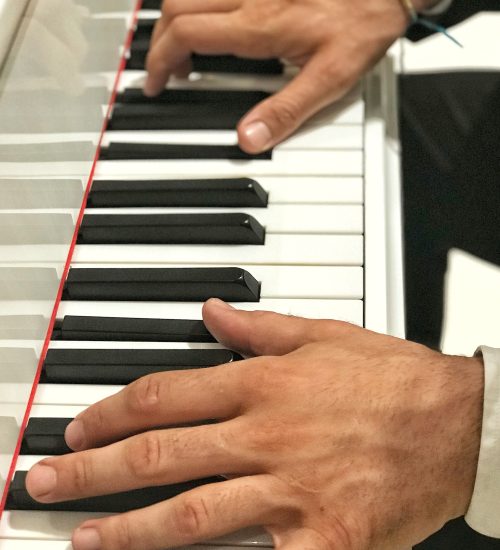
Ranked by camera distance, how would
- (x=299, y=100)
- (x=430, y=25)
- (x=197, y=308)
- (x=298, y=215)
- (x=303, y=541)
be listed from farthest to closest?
(x=430, y=25), (x=299, y=100), (x=298, y=215), (x=197, y=308), (x=303, y=541)

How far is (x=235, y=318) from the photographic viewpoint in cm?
104

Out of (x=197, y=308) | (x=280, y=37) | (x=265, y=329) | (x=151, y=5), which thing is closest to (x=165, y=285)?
(x=197, y=308)

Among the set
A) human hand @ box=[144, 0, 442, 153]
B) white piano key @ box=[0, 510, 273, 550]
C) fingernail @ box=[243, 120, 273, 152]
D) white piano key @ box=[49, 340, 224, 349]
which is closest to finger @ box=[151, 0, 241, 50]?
human hand @ box=[144, 0, 442, 153]

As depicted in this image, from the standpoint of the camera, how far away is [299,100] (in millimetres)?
1328

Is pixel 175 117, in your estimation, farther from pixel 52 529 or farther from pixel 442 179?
pixel 52 529

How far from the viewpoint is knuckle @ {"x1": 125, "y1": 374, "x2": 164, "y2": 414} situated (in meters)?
0.95

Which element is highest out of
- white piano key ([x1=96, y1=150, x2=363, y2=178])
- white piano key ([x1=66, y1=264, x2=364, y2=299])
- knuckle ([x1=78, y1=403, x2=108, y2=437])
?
white piano key ([x1=96, y1=150, x2=363, y2=178])

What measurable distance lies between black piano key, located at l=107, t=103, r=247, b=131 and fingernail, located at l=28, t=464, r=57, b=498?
22.9 inches

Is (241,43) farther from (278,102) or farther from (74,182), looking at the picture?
(74,182)

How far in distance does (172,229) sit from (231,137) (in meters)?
0.22

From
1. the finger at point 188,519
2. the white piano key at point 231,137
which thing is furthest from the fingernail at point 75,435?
the white piano key at point 231,137

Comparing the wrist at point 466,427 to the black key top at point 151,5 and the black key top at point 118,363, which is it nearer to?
the black key top at point 118,363

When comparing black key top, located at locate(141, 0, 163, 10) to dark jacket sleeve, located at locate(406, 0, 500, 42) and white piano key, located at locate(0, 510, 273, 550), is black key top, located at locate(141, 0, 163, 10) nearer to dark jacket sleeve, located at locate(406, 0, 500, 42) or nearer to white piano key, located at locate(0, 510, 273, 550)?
dark jacket sleeve, located at locate(406, 0, 500, 42)

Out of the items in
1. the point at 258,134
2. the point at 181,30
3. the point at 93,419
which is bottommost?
the point at 93,419
